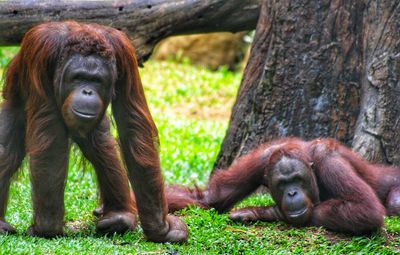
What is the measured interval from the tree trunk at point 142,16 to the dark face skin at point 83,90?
1895mm

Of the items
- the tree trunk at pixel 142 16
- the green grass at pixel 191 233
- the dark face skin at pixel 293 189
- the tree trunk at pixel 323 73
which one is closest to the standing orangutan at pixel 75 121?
the green grass at pixel 191 233

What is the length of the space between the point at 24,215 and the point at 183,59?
8.99 m

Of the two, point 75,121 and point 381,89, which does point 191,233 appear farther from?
point 381,89

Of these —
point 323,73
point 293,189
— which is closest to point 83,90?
point 293,189

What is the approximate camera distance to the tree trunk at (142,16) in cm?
638

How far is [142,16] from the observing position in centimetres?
665

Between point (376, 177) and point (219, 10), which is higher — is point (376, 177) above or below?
below

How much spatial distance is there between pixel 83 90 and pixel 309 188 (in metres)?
1.76

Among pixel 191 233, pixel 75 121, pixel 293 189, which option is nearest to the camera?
pixel 75 121

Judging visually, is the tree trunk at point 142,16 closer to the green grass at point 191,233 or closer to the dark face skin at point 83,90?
the green grass at point 191,233

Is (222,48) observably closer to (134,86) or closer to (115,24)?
(115,24)

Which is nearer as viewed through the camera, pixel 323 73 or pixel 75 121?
pixel 75 121

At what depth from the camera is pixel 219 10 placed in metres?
6.86

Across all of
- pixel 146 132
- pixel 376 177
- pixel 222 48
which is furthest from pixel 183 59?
pixel 146 132
